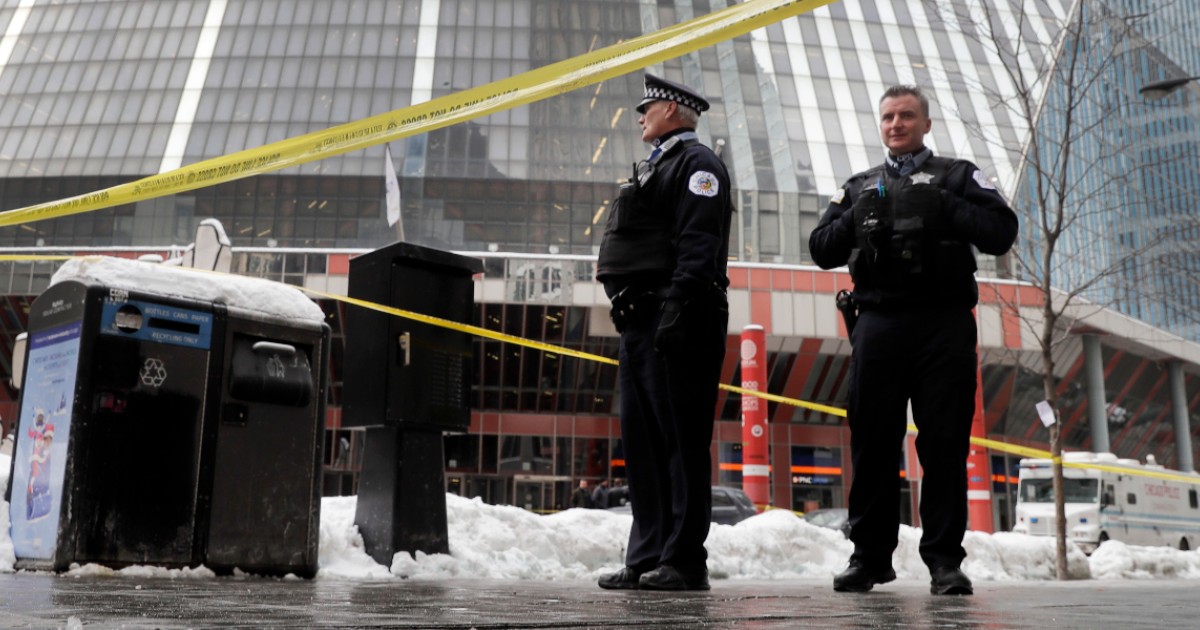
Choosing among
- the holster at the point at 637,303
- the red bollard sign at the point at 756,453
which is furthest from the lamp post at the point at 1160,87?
the holster at the point at 637,303

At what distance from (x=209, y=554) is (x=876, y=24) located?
128 ft

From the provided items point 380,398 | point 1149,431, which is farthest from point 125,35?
point 1149,431

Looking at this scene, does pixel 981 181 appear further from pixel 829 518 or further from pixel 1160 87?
pixel 829 518

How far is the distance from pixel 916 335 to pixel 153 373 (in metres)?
4.12

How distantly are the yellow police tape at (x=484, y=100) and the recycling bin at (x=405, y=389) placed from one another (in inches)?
70.9

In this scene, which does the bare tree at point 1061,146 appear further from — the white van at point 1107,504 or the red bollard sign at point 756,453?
the red bollard sign at point 756,453

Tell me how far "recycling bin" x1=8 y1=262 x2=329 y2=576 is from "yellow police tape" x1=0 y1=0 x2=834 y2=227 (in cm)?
68

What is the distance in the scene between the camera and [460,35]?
38.4 m

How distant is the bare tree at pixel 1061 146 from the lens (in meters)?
16.0

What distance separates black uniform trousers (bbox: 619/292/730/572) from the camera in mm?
4504

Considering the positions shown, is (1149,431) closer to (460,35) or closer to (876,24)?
(876,24)

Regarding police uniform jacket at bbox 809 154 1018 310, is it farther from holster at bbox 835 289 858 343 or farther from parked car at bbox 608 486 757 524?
parked car at bbox 608 486 757 524

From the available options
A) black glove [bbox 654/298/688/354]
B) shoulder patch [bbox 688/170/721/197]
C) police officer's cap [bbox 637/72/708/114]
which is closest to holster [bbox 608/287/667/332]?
black glove [bbox 654/298/688/354]

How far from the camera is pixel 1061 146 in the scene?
48.8ft
